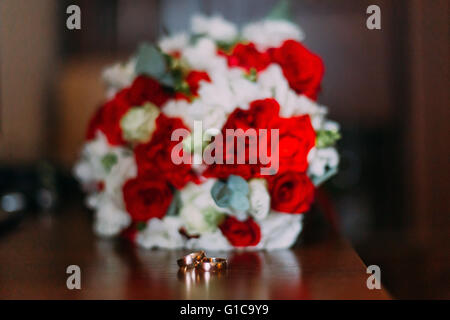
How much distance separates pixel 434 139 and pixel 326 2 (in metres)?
0.73

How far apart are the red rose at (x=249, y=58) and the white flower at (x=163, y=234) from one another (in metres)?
0.27

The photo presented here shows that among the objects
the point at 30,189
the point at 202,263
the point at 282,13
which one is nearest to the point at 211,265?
the point at 202,263

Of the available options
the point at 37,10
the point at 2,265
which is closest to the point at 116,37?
the point at 37,10

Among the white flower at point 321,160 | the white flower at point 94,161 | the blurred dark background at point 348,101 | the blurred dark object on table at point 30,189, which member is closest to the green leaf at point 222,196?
the white flower at point 321,160

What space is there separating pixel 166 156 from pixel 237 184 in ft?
0.39

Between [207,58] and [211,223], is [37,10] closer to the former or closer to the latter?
[207,58]

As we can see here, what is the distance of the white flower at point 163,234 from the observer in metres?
0.83

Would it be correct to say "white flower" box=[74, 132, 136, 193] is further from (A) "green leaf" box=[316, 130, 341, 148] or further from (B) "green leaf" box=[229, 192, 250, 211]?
(A) "green leaf" box=[316, 130, 341, 148]

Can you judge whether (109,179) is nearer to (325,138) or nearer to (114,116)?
(114,116)

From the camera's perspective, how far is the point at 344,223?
2.12 m

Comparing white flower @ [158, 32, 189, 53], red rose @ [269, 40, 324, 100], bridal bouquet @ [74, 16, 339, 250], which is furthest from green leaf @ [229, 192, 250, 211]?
white flower @ [158, 32, 189, 53]

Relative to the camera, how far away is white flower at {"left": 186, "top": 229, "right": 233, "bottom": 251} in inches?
32.6

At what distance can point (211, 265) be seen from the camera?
2.38ft

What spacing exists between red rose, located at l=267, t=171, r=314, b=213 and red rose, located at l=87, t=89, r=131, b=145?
29 cm
